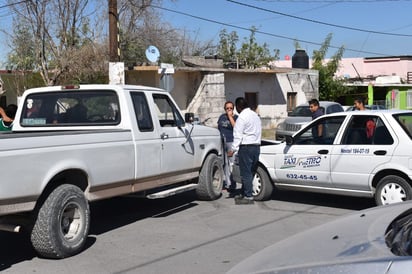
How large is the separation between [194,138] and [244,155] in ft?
2.86

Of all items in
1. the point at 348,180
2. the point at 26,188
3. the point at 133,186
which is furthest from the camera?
the point at 348,180

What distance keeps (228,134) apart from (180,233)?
376cm

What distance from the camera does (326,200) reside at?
31.4 feet

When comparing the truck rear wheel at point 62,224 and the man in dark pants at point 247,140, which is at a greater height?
the man in dark pants at point 247,140

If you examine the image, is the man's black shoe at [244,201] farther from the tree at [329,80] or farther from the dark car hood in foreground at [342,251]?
the tree at [329,80]

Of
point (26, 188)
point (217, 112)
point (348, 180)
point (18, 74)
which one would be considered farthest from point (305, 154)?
point (18, 74)

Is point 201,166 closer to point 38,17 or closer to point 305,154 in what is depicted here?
point 305,154

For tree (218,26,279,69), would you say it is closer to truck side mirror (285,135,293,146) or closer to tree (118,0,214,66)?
tree (118,0,214,66)

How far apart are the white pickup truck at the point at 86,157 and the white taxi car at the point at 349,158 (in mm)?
1258

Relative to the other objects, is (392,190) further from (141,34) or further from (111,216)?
(141,34)

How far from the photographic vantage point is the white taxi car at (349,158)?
777 cm

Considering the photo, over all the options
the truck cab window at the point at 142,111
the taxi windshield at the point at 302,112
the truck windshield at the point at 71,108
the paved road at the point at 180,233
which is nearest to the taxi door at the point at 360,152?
the paved road at the point at 180,233

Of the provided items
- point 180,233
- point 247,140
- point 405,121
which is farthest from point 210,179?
point 405,121

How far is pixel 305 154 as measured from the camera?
8758mm
